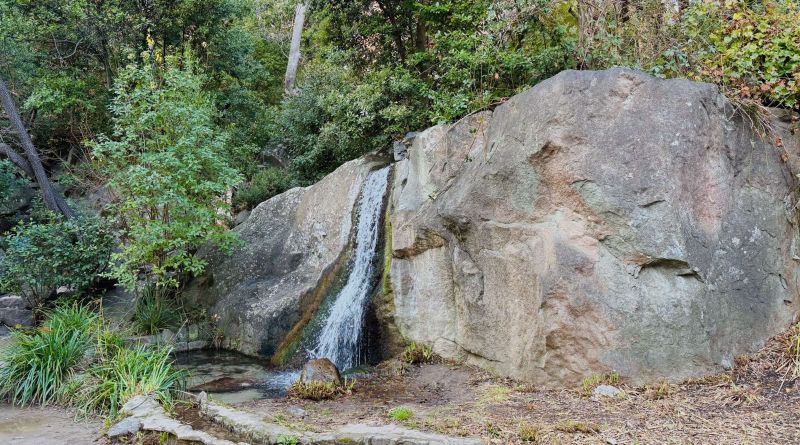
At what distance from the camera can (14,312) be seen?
9969mm

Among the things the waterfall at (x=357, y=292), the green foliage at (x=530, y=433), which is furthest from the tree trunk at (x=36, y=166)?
the green foliage at (x=530, y=433)

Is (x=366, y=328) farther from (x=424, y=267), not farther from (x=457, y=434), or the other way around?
(x=457, y=434)

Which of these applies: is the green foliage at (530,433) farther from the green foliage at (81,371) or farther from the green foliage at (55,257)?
the green foliage at (55,257)

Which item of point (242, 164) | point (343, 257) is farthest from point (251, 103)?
point (343, 257)

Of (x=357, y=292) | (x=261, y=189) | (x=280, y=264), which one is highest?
(x=261, y=189)

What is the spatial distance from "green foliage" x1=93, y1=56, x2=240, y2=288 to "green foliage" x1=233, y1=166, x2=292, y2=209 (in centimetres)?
272

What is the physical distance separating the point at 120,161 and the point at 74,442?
16.6 feet

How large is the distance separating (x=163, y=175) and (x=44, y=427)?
423 cm

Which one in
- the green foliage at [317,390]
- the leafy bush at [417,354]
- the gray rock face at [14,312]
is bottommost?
the green foliage at [317,390]

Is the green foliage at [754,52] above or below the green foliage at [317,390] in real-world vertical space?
above

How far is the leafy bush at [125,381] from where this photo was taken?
5.68 m

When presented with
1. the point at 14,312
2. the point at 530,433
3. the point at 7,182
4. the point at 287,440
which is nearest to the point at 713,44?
the point at 530,433

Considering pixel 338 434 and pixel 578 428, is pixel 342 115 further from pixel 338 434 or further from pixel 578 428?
pixel 578 428

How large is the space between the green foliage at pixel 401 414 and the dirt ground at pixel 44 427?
2413 mm
